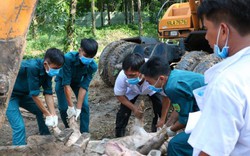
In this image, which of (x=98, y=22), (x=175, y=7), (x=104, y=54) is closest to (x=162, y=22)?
(x=175, y=7)

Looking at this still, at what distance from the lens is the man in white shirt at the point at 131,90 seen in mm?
4230

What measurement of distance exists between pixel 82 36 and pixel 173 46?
9.14 meters

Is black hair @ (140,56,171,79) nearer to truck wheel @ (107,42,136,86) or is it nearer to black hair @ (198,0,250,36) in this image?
black hair @ (198,0,250,36)

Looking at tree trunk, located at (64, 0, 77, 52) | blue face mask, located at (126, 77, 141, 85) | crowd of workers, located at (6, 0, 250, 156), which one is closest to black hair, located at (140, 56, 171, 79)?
crowd of workers, located at (6, 0, 250, 156)

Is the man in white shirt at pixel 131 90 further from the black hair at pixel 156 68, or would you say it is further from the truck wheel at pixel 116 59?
the truck wheel at pixel 116 59

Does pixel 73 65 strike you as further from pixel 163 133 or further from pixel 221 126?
pixel 221 126

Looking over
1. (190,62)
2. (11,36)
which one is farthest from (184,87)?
(190,62)

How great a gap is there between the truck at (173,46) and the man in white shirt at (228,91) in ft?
14.9

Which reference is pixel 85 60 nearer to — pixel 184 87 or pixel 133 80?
pixel 133 80

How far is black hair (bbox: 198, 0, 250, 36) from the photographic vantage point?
49.8 inches

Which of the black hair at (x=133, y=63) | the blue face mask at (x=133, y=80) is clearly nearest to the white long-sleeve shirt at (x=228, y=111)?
the black hair at (x=133, y=63)

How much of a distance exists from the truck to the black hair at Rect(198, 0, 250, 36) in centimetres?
454

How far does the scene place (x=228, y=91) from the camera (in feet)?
4.01

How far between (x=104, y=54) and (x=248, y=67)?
662cm
